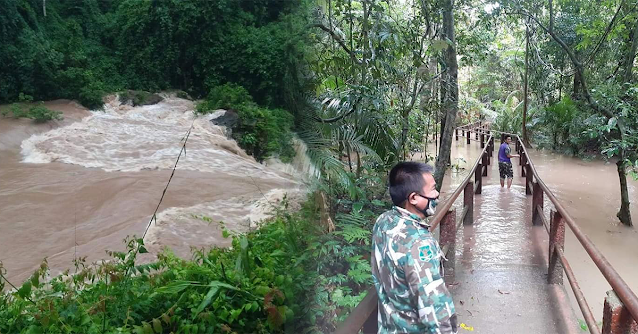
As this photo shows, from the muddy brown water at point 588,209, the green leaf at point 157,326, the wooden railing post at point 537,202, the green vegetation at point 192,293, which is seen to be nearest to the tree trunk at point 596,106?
the muddy brown water at point 588,209

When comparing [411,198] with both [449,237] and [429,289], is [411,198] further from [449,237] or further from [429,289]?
[449,237]

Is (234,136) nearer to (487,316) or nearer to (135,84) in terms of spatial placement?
(135,84)

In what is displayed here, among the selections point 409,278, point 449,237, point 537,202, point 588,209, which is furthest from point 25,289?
point 588,209

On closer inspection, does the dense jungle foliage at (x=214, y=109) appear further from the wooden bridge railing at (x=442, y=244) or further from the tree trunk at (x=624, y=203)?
the tree trunk at (x=624, y=203)

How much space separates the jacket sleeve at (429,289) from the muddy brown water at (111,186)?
99 cm

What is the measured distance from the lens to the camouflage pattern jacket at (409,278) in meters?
1.19

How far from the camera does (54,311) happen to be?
2037 millimetres

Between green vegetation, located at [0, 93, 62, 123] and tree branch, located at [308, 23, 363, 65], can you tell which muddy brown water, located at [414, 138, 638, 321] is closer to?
tree branch, located at [308, 23, 363, 65]

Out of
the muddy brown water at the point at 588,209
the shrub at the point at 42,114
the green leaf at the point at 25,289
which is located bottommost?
the muddy brown water at the point at 588,209

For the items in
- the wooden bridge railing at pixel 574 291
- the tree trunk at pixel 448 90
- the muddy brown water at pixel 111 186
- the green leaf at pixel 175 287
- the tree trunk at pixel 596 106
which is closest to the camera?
the wooden bridge railing at pixel 574 291

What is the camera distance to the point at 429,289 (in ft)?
3.91

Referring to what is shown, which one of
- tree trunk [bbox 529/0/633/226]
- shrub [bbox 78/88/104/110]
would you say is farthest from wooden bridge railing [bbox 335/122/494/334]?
shrub [bbox 78/88/104/110]

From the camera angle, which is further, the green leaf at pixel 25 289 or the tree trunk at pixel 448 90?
the tree trunk at pixel 448 90

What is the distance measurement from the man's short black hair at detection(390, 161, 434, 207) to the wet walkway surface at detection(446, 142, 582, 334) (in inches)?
47.6
